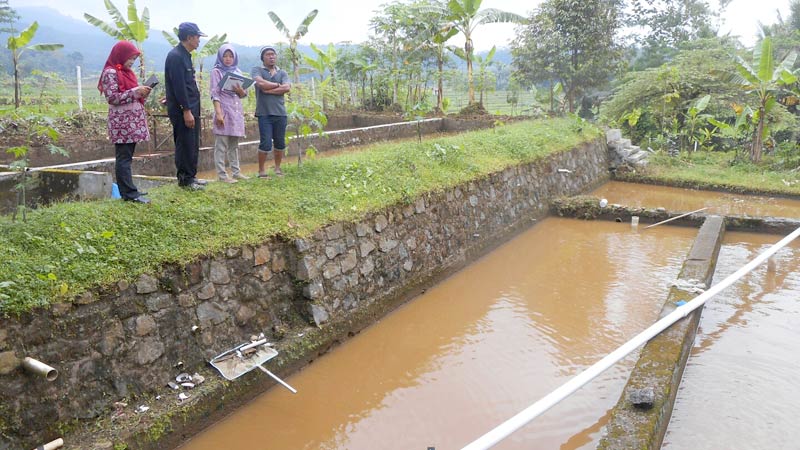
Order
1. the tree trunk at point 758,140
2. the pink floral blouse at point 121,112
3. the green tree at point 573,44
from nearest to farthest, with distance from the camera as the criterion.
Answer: the pink floral blouse at point 121,112
the tree trunk at point 758,140
the green tree at point 573,44

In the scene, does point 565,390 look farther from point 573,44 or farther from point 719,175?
point 573,44

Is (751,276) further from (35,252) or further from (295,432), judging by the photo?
(35,252)

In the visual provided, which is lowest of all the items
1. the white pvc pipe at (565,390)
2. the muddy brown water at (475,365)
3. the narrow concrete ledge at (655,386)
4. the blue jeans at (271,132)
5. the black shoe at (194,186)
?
the muddy brown water at (475,365)

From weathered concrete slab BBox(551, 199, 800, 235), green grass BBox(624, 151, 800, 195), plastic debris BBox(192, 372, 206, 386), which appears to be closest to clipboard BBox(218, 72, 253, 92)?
plastic debris BBox(192, 372, 206, 386)

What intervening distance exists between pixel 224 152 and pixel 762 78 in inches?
515

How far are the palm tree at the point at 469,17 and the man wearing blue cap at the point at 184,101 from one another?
465 inches

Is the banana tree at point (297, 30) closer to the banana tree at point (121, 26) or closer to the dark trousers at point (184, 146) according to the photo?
the banana tree at point (121, 26)

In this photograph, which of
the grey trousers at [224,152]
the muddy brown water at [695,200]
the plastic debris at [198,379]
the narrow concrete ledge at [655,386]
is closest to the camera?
the narrow concrete ledge at [655,386]

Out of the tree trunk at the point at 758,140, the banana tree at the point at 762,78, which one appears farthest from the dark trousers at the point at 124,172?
the tree trunk at the point at 758,140

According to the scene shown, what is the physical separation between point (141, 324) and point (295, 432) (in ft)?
4.61

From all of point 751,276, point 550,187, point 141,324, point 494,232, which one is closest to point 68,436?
point 141,324

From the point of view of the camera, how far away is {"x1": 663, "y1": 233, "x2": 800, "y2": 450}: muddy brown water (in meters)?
4.35

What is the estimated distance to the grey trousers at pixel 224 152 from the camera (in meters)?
6.41

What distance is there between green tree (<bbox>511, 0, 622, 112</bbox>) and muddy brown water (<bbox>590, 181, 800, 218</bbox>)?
299 inches
